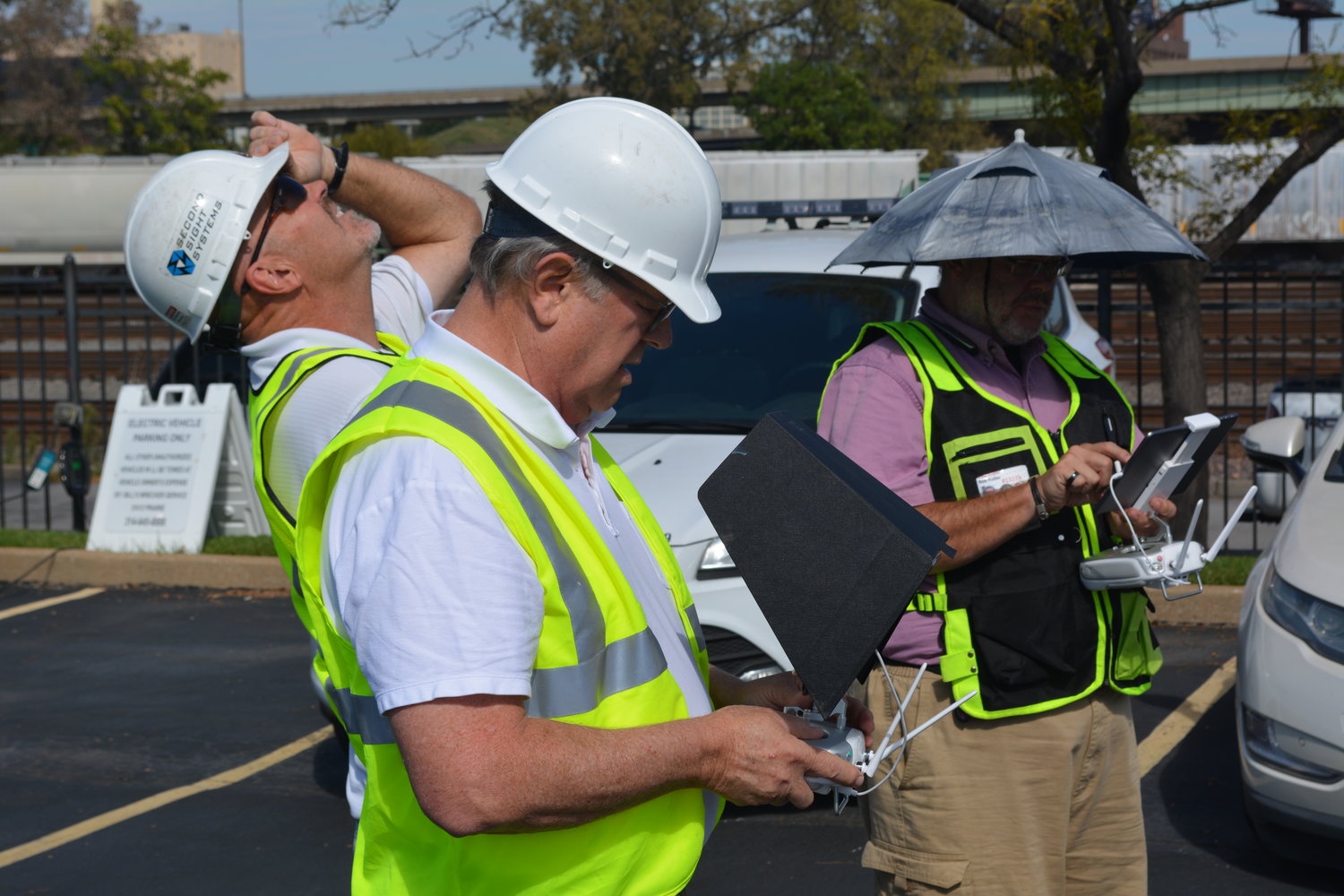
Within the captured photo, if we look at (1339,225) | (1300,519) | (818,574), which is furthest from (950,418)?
(1339,225)

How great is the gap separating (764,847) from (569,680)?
10.3ft

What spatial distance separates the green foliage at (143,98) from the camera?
54.9 m

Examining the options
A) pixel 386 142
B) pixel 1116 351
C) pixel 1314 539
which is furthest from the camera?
pixel 386 142

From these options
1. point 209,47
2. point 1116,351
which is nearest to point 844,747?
point 1116,351

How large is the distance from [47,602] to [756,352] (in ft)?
17.2

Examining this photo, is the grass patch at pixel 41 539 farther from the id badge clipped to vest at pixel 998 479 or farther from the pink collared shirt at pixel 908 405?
the id badge clipped to vest at pixel 998 479

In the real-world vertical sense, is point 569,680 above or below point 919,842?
above

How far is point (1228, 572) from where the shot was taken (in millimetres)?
7758

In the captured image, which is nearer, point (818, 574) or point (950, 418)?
point (818, 574)

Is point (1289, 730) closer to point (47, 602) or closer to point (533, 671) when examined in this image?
point (533, 671)

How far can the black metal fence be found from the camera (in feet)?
31.1

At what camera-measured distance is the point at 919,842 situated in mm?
2787

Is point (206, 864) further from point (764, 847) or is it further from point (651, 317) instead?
point (651, 317)

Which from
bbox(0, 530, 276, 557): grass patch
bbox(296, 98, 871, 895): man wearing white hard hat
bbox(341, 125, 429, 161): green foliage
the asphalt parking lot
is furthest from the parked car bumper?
bbox(341, 125, 429, 161): green foliage
